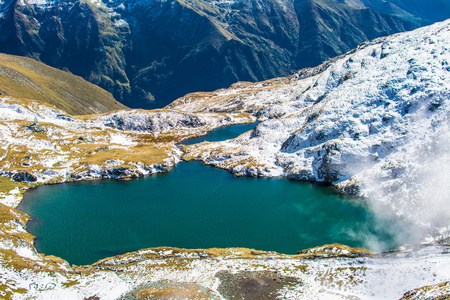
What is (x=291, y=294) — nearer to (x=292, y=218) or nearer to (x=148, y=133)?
(x=292, y=218)

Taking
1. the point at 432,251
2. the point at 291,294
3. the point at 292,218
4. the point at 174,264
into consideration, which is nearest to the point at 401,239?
the point at 432,251

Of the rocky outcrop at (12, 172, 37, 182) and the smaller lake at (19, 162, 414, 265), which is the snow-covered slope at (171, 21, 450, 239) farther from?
the rocky outcrop at (12, 172, 37, 182)

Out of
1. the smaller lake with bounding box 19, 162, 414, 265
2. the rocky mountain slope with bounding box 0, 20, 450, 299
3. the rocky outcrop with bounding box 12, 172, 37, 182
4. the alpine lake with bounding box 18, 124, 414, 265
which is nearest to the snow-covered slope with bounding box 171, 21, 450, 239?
the rocky mountain slope with bounding box 0, 20, 450, 299

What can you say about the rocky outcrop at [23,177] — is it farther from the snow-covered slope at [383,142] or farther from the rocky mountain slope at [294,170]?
the snow-covered slope at [383,142]

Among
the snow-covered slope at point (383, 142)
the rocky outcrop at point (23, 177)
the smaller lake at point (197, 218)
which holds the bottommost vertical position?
the rocky outcrop at point (23, 177)

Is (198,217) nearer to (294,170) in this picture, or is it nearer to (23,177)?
(294,170)

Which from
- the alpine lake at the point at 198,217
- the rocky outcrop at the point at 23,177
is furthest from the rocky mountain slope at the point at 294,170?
the alpine lake at the point at 198,217
